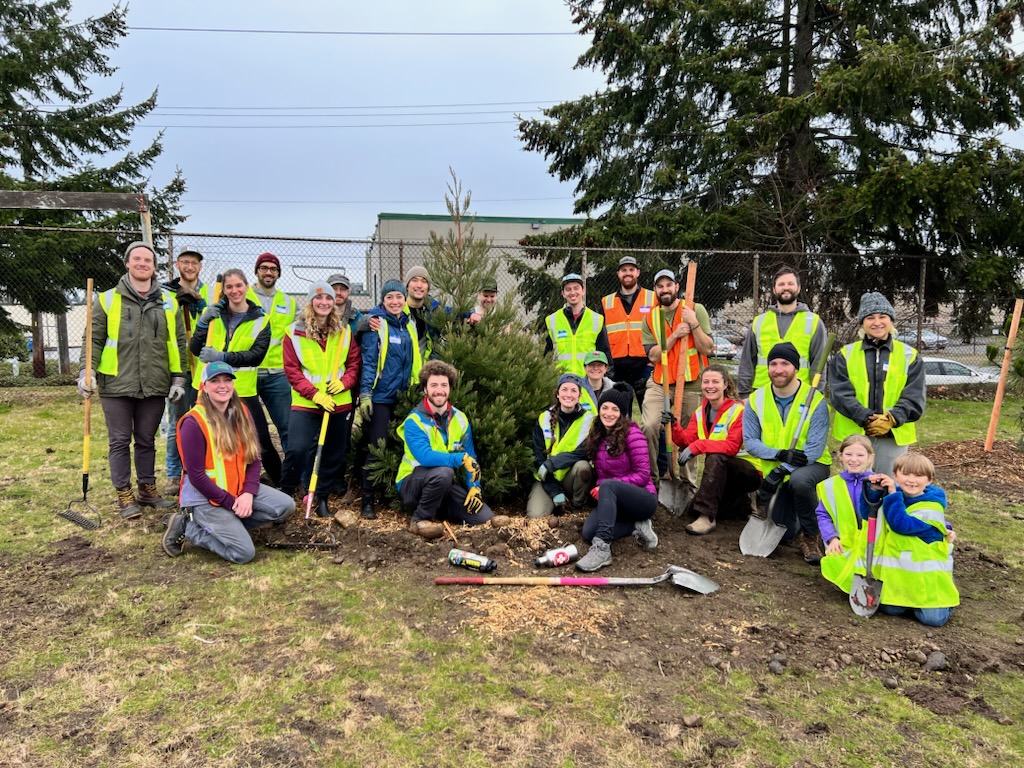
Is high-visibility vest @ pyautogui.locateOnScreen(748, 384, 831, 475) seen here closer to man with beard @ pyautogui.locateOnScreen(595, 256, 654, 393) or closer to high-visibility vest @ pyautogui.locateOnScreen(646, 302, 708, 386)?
high-visibility vest @ pyautogui.locateOnScreen(646, 302, 708, 386)

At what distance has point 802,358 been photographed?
17.6 feet

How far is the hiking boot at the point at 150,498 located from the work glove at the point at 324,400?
1650 mm

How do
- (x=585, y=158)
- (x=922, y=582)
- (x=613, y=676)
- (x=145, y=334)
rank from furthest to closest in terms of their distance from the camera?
(x=585, y=158), (x=145, y=334), (x=922, y=582), (x=613, y=676)

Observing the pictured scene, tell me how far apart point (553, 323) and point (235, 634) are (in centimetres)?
381

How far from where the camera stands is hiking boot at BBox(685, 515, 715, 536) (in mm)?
5160

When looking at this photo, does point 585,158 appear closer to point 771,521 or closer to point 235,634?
point 771,521

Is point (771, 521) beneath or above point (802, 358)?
beneath

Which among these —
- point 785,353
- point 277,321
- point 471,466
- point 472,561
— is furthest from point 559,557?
point 277,321

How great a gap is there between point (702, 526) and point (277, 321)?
4.00 m

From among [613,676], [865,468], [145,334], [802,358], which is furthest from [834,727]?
[145,334]

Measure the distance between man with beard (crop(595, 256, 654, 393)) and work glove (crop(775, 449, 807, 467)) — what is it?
6.07 ft

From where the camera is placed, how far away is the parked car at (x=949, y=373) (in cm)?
1612

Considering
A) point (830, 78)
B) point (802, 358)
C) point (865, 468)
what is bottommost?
point (865, 468)

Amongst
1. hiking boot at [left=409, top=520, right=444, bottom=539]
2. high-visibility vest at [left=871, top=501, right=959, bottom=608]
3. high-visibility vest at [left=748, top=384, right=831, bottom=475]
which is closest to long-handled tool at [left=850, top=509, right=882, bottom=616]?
high-visibility vest at [left=871, top=501, right=959, bottom=608]
